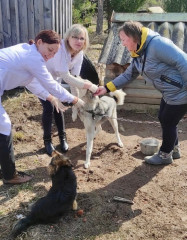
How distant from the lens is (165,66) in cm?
401

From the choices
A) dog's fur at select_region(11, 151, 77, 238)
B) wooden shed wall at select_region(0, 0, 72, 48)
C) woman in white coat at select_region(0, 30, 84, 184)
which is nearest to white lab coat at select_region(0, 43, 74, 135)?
woman in white coat at select_region(0, 30, 84, 184)

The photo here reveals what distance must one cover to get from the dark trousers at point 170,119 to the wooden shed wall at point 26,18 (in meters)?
4.49

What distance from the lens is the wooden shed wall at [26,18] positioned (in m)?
7.66

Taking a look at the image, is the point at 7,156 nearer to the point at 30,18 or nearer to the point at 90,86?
the point at 90,86

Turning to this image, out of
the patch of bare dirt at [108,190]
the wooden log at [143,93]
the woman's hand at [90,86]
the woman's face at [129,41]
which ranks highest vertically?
the woman's face at [129,41]

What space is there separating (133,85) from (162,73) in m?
3.06

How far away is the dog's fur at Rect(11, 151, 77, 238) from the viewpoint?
3473 mm

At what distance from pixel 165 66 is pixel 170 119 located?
796 millimetres

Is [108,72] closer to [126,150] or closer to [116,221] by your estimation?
[126,150]

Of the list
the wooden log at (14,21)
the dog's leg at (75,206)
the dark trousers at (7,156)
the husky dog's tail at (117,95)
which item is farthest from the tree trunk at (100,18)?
the dog's leg at (75,206)

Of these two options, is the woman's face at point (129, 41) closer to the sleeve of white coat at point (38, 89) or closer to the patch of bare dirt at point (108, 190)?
the sleeve of white coat at point (38, 89)

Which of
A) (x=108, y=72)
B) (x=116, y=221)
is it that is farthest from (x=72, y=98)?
(x=108, y=72)

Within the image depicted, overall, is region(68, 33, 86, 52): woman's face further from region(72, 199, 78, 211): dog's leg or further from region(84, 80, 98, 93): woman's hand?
region(72, 199, 78, 211): dog's leg

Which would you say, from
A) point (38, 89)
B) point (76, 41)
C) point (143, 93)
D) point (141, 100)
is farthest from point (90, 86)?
point (141, 100)
